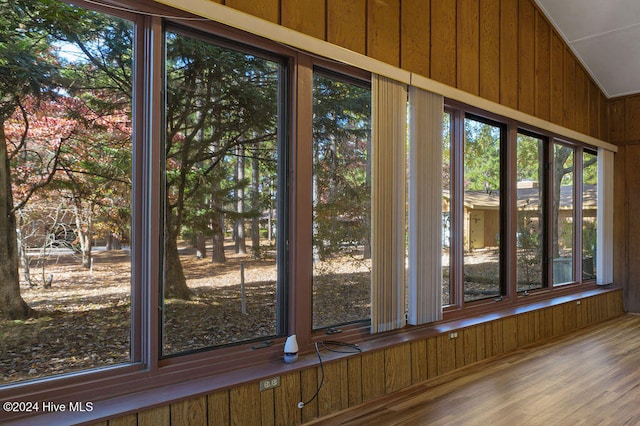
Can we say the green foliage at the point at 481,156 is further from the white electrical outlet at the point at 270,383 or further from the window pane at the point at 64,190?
the window pane at the point at 64,190

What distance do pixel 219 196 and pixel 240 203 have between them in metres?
0.14

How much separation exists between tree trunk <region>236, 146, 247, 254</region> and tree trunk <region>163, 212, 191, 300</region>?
1.23ft

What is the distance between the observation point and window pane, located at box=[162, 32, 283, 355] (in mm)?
2318

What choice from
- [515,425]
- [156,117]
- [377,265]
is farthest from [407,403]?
[156,117]

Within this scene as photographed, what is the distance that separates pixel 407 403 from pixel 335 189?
1.55 metres

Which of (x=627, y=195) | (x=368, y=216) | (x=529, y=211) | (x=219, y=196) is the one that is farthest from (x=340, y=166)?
(x=627, y=195)

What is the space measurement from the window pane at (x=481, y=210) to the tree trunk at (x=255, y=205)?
223 centimetres

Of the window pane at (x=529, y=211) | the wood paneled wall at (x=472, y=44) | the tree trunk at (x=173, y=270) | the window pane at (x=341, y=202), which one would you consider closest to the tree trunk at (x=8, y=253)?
the tree trunk at (x=173, y=270)

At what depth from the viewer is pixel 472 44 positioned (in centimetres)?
396

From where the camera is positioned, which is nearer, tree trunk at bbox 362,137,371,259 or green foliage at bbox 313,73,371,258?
green foliage at bbox 313,73,371,258

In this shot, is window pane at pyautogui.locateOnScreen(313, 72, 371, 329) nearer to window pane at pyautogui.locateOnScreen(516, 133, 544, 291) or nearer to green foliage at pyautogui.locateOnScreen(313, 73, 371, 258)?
green foliage at pyautogui.locateOnScreen(313, 73, 371, 258)

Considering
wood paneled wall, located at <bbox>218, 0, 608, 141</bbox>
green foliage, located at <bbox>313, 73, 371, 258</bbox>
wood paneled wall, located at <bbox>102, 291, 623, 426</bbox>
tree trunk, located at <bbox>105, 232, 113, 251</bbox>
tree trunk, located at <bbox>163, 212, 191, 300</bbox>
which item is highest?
wood paneled wall, located at <bbox>218, 0, 608, 141</bbox>

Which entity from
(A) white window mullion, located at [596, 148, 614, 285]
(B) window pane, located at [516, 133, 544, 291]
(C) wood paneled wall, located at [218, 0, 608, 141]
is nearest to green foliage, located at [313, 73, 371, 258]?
(C) wood paneled wall, located at [218, 0, 608, 141]

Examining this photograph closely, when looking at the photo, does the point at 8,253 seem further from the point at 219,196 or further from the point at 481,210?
the point at 481,210
